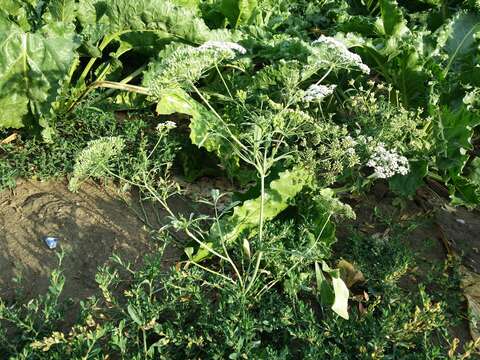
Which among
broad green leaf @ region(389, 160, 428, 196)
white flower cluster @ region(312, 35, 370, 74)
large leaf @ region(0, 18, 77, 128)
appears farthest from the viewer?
large leaf @ region(0, 18, 77, 128)

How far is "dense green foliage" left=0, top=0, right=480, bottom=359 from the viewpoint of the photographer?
235 centimetres

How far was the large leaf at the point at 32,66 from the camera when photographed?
3.41m

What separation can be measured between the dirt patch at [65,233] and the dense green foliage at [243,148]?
110mm

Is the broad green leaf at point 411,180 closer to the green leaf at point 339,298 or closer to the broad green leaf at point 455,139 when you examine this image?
the broad green leaf at point 455,139

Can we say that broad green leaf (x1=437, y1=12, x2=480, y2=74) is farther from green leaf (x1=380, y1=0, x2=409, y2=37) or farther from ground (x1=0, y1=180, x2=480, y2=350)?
ground (x1=0, y1=180, x2=480, y2=350)

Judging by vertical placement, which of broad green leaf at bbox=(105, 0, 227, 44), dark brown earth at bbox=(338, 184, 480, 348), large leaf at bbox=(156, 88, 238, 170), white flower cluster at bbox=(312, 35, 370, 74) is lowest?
dark brown earth at bbox=(338, 184, 480, 348)

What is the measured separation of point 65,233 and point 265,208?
1.17m

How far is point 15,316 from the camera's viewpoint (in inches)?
89.3

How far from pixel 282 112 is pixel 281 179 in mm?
508

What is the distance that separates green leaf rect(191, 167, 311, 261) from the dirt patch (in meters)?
0.54

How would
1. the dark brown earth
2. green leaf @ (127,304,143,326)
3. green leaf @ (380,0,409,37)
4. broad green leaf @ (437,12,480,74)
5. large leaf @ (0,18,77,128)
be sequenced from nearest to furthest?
green leaf @ (127,304,143,326), the dark brown earth, large leaf @ (0,18,77,128), green leaf @ (380,0,409,37), broad green leaf @ (437,12,480,74)

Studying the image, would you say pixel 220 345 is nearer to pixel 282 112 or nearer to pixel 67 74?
pixel 282 112

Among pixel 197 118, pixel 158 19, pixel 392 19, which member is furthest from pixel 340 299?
pixel 158 19

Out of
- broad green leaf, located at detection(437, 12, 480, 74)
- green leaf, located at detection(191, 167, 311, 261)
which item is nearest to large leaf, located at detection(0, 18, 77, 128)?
green leaf, located at detection(191, 167, 311, 261)
